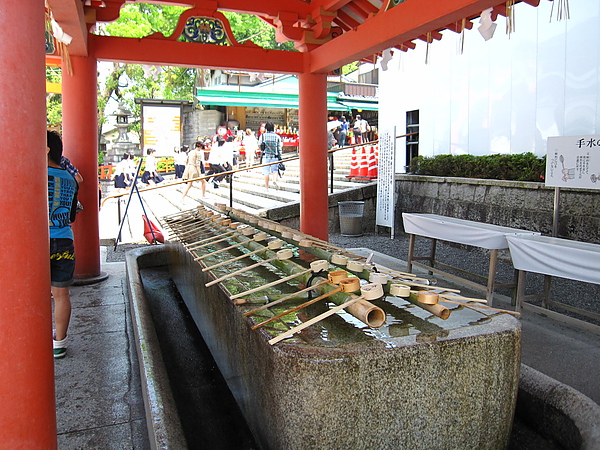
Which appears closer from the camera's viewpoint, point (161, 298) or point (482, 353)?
point (482, 353)

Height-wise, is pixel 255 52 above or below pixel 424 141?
above

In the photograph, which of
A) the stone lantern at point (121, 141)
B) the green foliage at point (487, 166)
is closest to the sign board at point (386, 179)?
the green foliage at point (487, 166)

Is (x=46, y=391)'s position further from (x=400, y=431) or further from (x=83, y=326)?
(x=83, y=326)

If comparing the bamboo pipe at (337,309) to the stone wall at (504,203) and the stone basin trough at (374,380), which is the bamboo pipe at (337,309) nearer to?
the stone basin trough at (374,380)

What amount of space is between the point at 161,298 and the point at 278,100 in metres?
16.8

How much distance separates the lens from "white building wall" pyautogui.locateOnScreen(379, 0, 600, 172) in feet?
23.3

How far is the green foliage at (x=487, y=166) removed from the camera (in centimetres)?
729

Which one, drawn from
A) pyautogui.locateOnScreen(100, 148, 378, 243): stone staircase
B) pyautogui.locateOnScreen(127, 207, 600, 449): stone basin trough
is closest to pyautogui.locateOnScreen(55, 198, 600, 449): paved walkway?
pyautogui.locateOnScreen(127, 207, 600, 449): stone basin trough

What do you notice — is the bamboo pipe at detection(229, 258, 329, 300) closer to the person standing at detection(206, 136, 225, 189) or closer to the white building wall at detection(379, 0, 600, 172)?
the white building wall at detection(379, 0, 600, 172)

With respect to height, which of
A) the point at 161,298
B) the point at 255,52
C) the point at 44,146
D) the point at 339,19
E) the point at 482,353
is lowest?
the point at 161,298

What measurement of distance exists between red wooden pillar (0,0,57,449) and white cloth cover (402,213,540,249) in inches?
170

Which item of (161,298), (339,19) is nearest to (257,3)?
(339,19)

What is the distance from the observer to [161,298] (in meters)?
5.51

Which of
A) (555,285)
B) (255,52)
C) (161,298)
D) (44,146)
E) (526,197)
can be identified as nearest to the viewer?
(44,146)
